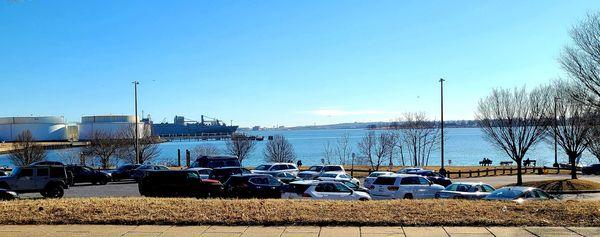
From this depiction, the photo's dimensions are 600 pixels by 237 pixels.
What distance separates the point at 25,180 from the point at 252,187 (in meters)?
10.9

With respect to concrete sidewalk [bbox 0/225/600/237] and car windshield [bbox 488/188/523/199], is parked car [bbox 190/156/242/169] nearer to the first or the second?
car windshield [bbox 488/188/523/199]

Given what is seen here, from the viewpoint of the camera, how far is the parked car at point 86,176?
35469 mm

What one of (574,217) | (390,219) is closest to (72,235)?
(390,219)

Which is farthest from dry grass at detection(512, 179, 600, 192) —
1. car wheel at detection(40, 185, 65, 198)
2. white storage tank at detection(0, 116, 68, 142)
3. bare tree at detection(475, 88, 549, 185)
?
white storage tank at detection(0, 116, 68, 142)

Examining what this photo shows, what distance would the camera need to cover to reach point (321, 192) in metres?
→ 19.6

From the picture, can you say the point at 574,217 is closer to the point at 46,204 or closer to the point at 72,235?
the point at 72,235

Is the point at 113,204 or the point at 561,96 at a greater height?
the point at 561,96

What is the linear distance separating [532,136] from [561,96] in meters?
3.24

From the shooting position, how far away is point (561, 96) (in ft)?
116

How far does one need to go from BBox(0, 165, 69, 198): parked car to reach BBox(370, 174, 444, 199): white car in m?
13.9

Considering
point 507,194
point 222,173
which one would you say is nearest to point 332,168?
point 222,173

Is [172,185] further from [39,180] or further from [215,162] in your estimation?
[215,162]

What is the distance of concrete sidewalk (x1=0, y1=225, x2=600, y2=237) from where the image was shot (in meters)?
10.2

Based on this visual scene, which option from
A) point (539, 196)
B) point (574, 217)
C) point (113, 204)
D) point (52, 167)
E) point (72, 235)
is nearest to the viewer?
point (72, 235)
